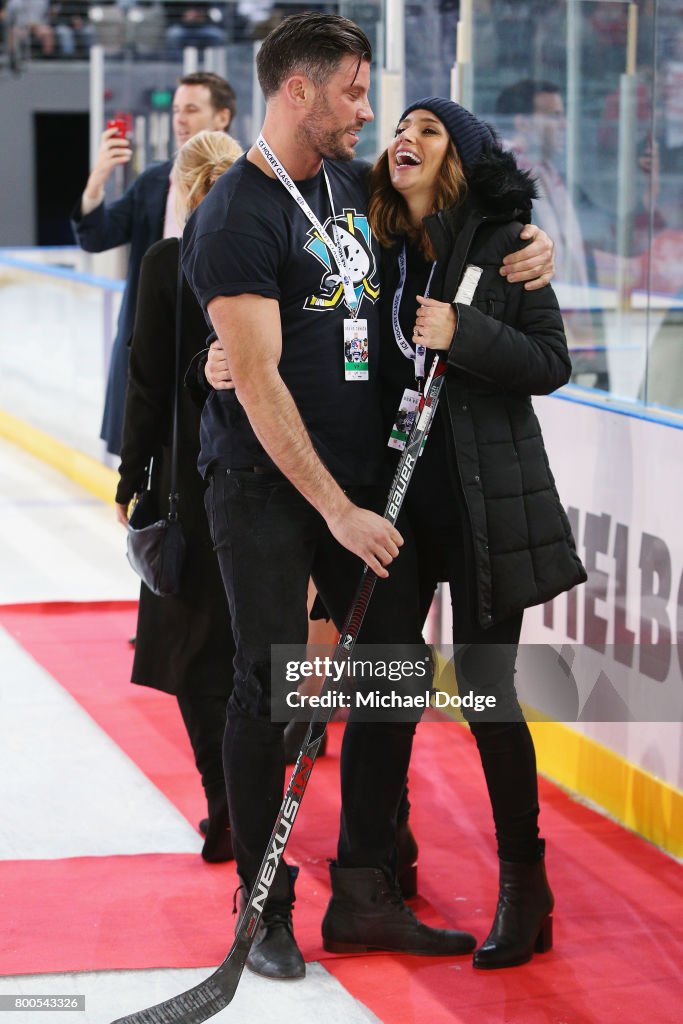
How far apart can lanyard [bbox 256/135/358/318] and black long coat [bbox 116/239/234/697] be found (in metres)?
0.57

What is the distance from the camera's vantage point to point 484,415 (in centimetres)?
261

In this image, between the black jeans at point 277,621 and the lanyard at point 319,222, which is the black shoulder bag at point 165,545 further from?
the lanyard at point 319,222

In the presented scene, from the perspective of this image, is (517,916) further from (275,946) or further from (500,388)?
(500,388)

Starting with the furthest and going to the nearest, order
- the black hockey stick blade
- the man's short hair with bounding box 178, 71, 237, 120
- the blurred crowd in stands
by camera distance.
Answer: the blurred crowd in stands → the man's short hair with bounding box 178, 71, 237, 120 → the black hockey stick blade

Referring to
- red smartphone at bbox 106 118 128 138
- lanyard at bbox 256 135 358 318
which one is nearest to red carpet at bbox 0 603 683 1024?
lanyard at bbox 256 135 358 318

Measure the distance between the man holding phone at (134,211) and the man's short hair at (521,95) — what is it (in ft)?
2.98

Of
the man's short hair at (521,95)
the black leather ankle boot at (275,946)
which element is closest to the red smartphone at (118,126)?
the man's short hair at (521,95)

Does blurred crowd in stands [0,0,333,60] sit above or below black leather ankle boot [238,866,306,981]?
above

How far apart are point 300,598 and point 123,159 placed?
10.0ft

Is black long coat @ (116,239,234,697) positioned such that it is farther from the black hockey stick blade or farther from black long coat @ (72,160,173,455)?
black long coat @ (72,160,173,455)

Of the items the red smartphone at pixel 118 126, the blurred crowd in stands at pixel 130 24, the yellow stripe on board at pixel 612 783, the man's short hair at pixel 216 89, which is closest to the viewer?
the yellow stripe on board at pixel 612 783

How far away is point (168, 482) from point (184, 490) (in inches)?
1.7

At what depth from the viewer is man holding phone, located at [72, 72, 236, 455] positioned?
483cm

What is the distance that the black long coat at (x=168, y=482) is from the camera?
10.1ft
